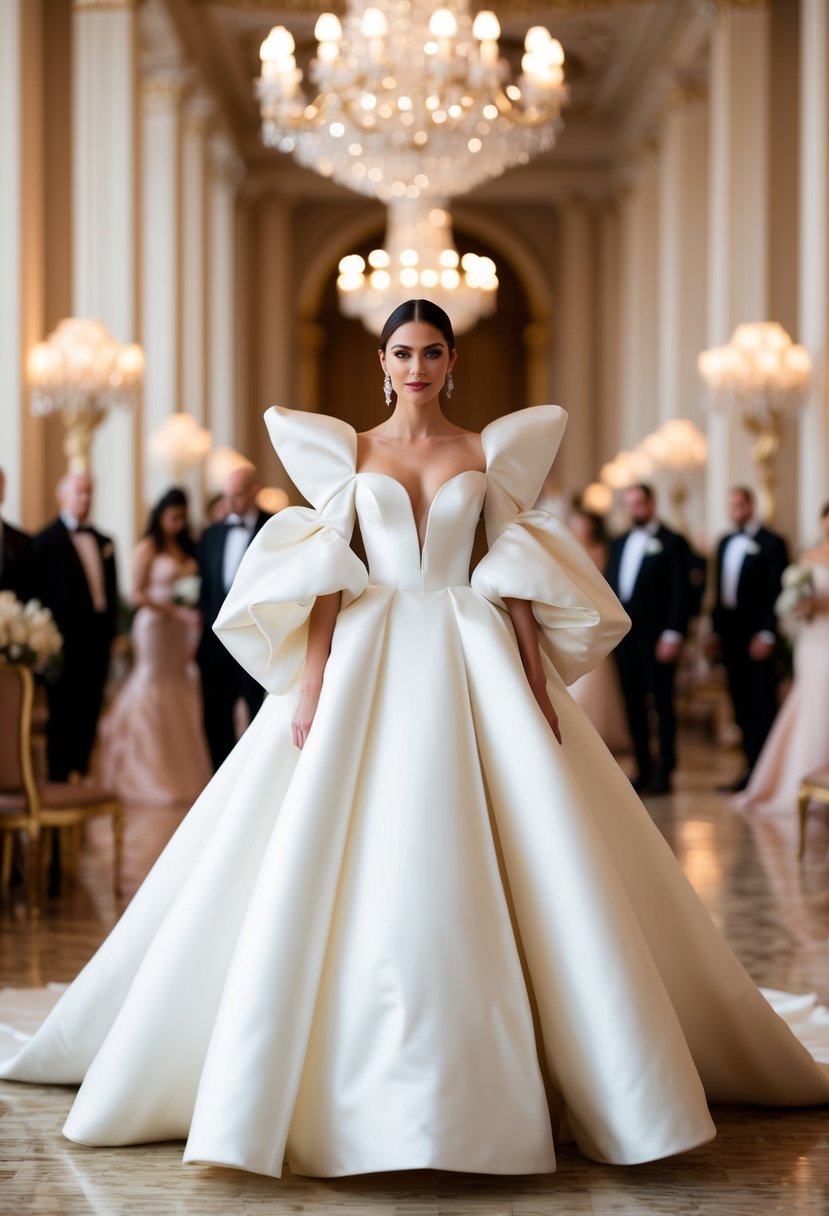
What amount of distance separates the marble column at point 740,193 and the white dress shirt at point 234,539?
6.45 m

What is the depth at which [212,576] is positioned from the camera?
7477 millimetres

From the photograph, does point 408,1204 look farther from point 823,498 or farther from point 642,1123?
point 823,498

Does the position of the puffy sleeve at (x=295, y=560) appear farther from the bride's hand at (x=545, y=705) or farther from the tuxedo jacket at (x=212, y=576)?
the tuxedo jacket at (x=212, y=576)

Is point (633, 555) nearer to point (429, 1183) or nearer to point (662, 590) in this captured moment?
point (662, 590)

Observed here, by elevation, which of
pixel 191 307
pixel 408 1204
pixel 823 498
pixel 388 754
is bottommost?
pixel 408 1204

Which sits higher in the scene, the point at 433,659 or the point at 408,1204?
the point at 433,659

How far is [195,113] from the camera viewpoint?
1719 cm

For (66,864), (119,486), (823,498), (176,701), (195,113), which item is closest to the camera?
(66,864)

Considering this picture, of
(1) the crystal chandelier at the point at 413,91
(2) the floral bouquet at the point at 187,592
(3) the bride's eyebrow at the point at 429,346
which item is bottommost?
(2) the floral bouquet at the point at 187,592

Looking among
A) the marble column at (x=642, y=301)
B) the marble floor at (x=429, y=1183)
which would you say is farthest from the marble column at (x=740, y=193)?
the marble floor at (x=429, y=1183)

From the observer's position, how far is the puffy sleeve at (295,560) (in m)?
3.24

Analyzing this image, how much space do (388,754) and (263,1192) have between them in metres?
0.88

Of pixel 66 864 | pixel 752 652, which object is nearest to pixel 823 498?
pixel 752 652

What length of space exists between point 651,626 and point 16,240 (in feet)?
16.0
